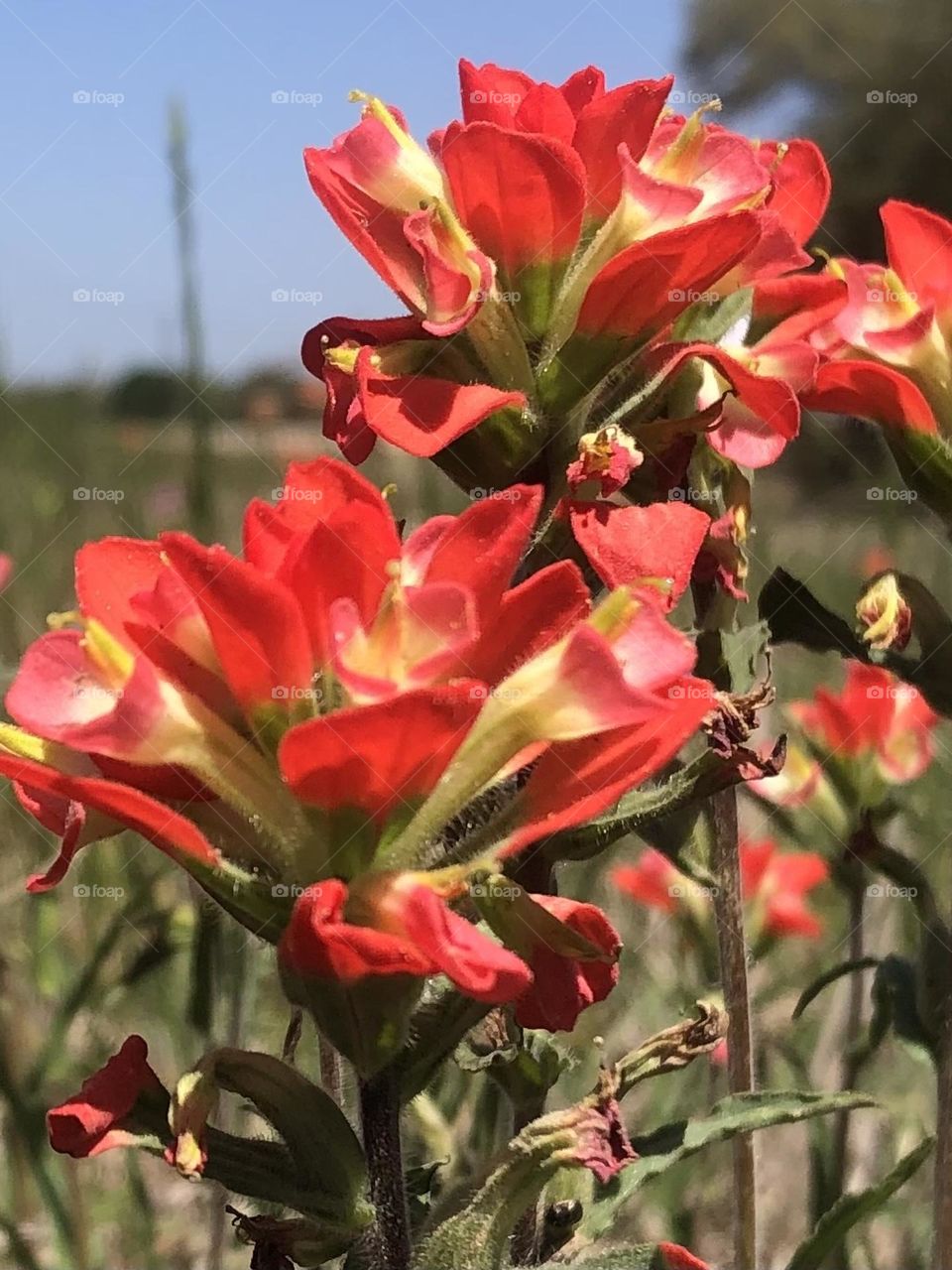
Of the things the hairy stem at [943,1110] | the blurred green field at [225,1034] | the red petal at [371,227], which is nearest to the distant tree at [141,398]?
the blurred green field at [225,1034]

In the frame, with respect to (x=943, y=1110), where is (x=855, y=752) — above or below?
above

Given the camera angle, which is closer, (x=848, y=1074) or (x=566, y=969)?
(x=566, y=969)

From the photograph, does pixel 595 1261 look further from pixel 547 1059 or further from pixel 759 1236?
pixel 759 1236

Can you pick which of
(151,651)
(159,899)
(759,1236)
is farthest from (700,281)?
(159,899)

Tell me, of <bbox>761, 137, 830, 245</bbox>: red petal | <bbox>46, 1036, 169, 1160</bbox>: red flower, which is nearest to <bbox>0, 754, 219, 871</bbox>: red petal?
<bbox>46, 1036, 169, 1160</bbox>: red flower

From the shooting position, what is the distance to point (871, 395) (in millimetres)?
831

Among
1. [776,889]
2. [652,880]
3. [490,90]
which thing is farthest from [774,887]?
[490,90]

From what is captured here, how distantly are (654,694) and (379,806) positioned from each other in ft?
0.42

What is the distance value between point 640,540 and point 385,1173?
321 millimetres

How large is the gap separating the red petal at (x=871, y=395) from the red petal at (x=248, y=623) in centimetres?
43

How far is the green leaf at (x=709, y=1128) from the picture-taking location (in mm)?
627

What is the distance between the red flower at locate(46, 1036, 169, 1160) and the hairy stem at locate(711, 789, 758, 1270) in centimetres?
42

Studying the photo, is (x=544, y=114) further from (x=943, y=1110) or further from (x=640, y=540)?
(x=943, y=1110)

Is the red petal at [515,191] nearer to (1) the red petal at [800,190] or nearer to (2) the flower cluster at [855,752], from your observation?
(1) the red petal at [800,190]
